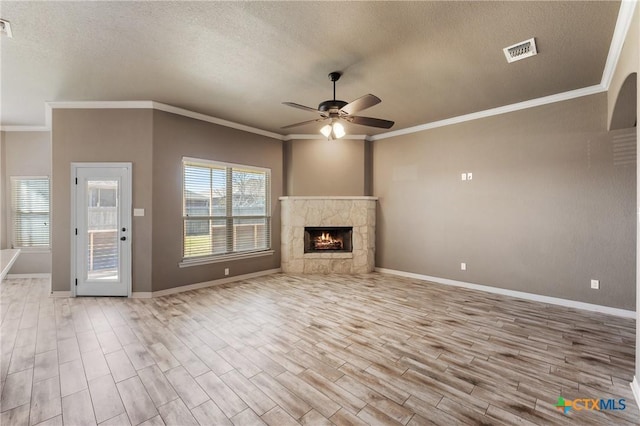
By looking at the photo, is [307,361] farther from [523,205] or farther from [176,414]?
[523,205]

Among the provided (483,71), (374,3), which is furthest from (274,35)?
(483,71)

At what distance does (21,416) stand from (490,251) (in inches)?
228

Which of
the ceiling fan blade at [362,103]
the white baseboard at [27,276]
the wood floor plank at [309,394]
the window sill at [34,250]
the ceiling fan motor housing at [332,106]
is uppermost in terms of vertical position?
the ceiling fan motor housing at [332,106]

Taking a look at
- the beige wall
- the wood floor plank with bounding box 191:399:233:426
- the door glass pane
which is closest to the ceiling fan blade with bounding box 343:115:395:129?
the wood floor plank with bounding box 191:399:233:426

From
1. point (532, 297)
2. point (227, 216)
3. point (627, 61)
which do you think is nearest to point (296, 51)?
point (627, 61)

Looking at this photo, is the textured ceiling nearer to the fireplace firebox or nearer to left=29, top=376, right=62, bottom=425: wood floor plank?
the fireplace firebox

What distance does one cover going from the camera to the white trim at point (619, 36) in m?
2.36

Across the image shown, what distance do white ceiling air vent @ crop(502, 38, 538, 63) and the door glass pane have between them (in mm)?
5627

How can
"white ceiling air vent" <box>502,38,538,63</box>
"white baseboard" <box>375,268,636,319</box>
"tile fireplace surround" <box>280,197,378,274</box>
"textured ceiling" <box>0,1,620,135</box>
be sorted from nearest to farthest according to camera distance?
"textured ceiling" <box>0,1,620,135</box>, "white ceiling air vent" <box>502,38,538,63</box>, "white baseboard" <box>375,268,636,319</box>, "tile fireplace surround" <box>280,197,378,274</box>

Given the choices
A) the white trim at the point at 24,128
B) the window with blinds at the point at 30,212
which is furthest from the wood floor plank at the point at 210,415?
the white trim at the point at 24,128

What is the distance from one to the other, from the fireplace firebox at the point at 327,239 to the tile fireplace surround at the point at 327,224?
19 cm

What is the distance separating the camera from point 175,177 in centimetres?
491

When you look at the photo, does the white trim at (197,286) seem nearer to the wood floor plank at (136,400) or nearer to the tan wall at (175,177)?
the tan wall at (175,177)

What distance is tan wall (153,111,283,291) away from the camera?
15.4 ft
